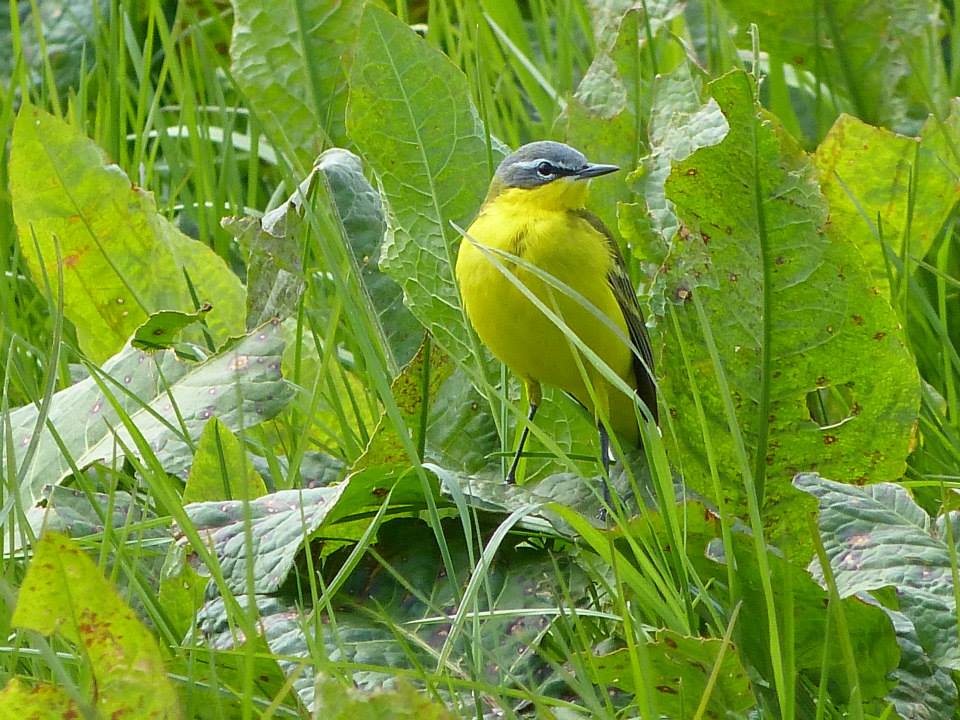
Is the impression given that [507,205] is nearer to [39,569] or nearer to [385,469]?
[385,469]

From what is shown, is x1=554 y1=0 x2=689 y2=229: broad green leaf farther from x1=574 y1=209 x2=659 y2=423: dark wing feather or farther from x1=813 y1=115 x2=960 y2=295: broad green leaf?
x1=813 y1=115 x2=960 y2=295: broad green leaf

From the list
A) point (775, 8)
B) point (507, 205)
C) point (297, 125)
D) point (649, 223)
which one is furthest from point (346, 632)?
point (775, 8)

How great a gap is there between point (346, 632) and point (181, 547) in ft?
0.94

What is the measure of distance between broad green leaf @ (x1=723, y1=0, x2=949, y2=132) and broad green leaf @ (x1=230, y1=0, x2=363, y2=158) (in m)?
1.15

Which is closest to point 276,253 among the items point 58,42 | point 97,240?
point 97,240

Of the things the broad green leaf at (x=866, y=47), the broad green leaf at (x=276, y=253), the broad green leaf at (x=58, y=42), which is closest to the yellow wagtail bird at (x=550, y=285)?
the broad green leaf at (x=276, y=253)

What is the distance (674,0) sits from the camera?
12.0ft

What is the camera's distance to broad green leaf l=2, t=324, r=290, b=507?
2592mm

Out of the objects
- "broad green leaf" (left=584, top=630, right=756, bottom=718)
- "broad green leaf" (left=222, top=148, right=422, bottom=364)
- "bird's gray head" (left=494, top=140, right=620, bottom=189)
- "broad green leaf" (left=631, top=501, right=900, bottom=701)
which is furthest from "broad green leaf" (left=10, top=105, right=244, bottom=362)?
"broad green leaf" (left=584, top=630, right=756, bottom=718)

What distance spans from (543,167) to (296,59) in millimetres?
708

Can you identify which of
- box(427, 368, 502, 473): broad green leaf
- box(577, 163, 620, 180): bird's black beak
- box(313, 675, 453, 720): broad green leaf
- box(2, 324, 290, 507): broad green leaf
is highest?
box(577, 163, 620, 180): bird's black beak

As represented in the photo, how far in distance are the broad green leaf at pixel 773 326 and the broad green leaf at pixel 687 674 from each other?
0.47m

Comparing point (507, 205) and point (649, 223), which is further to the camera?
point (507, 205)

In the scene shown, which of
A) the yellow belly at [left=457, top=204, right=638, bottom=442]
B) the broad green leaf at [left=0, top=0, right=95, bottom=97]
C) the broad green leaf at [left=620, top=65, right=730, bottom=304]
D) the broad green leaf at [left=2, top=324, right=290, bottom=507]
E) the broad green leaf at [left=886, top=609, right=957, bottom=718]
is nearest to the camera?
the broad green leaf at [left=886, top=609, right=957, bottom=718]
